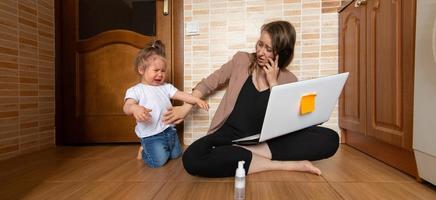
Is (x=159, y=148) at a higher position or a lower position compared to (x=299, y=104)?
lower

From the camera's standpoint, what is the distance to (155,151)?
1.39m

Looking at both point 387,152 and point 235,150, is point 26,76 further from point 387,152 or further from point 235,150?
point 387,152

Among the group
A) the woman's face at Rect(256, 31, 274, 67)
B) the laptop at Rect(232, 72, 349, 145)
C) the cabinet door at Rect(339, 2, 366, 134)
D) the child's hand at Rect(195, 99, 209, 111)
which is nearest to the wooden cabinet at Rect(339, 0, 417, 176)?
the cabinet door at Rect(339, 2, 366, 134)

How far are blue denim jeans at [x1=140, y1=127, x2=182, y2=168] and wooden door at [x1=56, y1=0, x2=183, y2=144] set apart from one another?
0.49 metres

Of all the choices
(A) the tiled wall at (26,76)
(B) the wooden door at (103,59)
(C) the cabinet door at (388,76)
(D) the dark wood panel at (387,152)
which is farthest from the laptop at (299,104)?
(A) the tiled wall at (26,76)

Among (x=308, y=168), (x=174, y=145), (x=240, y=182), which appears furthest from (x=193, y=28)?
(x=240, y=182)

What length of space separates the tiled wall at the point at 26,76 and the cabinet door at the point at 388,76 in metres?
1.81

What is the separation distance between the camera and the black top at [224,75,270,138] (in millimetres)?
1294

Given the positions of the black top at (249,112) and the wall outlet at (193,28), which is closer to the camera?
the black top at (249,112)

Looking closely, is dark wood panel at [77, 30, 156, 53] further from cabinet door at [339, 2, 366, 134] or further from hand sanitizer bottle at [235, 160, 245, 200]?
hand sanitizer bottle at [235, 160, 245, 200]

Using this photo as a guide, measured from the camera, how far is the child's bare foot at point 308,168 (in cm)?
116

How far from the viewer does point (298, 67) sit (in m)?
1.83

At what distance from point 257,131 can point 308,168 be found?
256mm

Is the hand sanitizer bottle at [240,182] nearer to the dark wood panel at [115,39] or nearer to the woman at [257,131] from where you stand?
the woman at [257,131]
